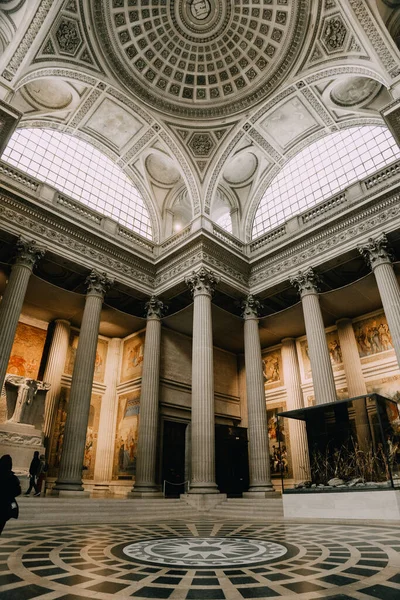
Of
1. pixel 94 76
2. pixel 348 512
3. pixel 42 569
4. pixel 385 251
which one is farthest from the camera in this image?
pixel 94 76

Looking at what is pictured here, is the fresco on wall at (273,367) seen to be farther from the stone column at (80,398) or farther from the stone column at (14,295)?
the stone column at (14,295)

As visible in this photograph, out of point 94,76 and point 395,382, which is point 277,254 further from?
point 94,76

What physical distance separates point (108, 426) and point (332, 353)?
1135cm

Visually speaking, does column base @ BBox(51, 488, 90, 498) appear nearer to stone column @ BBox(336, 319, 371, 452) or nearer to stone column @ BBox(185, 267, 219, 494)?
stone column @ BBox(185, 267, 219, 494)

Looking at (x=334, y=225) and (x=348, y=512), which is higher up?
(x=334, y=225)

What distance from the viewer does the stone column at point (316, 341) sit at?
39.3 ft

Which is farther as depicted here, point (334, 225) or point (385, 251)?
point (334, 225)

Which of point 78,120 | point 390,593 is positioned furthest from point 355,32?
point 390,593

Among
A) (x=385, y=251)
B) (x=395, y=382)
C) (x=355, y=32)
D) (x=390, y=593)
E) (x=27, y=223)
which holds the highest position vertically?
(x=355, y=32)

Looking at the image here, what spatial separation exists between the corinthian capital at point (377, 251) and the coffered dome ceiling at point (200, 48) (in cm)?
839

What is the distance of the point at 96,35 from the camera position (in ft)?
45.1

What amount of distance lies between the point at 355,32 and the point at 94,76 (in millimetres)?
9835

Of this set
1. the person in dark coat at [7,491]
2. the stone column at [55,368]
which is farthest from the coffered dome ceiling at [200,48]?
→ the person in dark coat at [7,491]

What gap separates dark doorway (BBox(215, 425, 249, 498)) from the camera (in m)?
16.7
